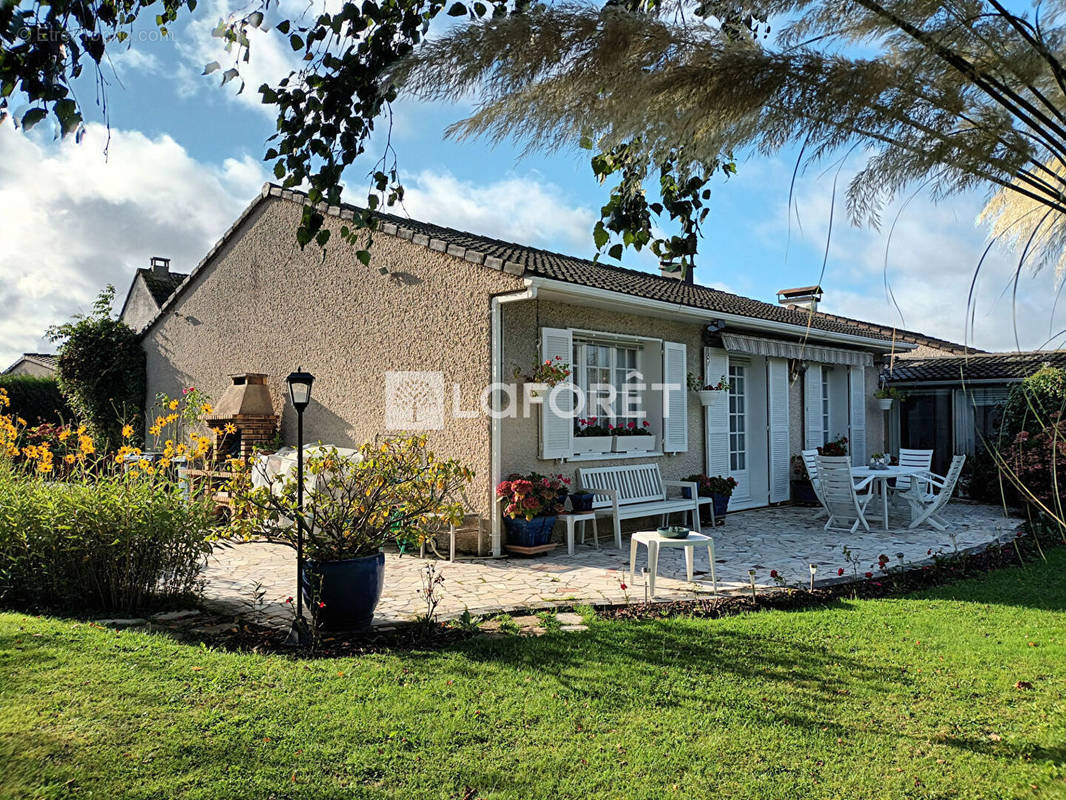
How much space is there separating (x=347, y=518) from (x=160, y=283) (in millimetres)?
23881

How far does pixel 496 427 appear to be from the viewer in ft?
31.0

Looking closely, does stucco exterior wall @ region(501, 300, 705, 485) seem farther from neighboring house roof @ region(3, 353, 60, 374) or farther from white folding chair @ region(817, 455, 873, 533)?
neighboring house roof @ region(3, 353, 60, 374)

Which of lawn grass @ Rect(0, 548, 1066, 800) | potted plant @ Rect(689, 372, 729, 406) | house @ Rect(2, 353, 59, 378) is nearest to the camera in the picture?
lawn grass @ Rect(0, 548, 1066, 800)

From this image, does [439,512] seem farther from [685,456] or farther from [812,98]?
[685,456]

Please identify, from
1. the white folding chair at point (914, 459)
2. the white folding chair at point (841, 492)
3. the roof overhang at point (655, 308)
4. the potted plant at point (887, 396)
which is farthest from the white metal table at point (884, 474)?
the potted plant at point (887, 396)

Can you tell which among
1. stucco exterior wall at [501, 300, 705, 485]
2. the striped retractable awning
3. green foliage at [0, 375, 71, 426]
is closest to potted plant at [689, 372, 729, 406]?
the striped retractable awning

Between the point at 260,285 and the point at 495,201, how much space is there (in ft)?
31.9

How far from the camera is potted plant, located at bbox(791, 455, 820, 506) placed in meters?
14.4

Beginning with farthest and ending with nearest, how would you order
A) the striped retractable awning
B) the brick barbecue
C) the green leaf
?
the striped retractable awning < the brick barbecue < the green leaf

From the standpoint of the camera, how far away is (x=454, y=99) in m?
1.69

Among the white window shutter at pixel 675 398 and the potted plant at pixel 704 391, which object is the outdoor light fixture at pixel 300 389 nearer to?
→ the white window shutter at pixel 675 398

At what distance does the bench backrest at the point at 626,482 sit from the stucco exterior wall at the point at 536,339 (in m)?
0.17

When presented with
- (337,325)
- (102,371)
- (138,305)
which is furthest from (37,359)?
(337,325)

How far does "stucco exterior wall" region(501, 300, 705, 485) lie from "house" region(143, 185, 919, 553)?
0.08ft
